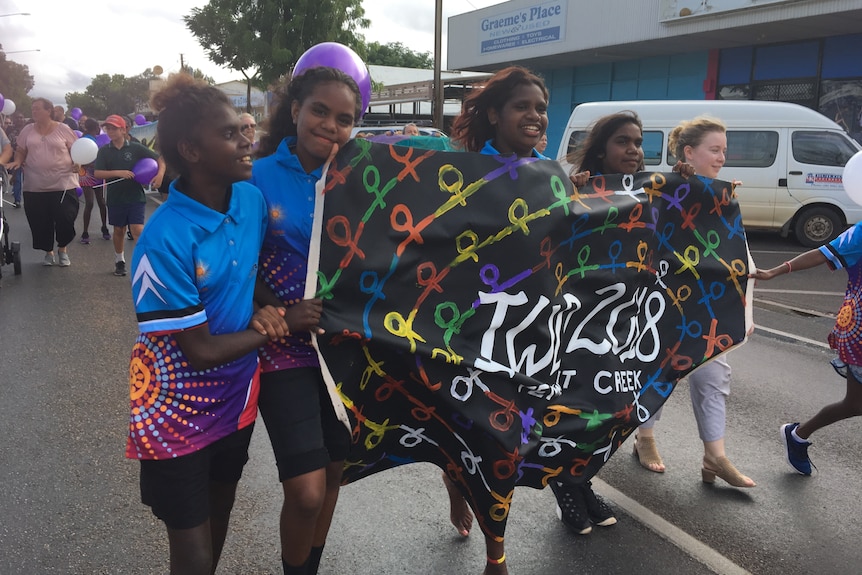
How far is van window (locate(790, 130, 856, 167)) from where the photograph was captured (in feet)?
37.3

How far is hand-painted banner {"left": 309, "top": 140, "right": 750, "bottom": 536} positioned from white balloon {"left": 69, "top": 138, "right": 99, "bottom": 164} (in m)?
7.59

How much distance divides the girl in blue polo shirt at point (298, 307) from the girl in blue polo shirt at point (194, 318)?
10 cm

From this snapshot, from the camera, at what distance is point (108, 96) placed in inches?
3954

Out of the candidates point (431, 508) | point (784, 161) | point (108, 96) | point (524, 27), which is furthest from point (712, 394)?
point (108, 96)

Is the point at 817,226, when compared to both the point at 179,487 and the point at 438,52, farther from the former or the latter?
the point at 438,52

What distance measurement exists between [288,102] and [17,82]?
80992 mm

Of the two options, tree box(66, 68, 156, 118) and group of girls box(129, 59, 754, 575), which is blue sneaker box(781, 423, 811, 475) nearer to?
group of girls box(129, 59, 754, 575)

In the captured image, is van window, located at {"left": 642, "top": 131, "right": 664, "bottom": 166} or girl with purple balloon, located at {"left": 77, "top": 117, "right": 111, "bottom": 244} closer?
girl with purple balloon, located at {"left": 77, "top": 117, "right": 111, "bottom": 244}

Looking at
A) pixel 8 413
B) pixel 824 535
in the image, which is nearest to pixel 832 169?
pixel 824 535

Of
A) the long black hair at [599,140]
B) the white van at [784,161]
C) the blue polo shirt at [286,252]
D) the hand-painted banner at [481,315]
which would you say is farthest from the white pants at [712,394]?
the white van at [784,161]

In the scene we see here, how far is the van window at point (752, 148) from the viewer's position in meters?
11.9

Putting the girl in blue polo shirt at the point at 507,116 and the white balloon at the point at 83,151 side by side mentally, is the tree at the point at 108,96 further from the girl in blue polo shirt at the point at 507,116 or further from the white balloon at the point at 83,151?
the girl in blue polo shirt at the point at 507,116

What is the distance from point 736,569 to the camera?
2910mm

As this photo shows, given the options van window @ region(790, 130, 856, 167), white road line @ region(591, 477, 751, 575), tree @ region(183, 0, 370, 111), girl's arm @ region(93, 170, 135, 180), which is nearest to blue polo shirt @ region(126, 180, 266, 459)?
white road line @ region(591, 477, 751, 575)
